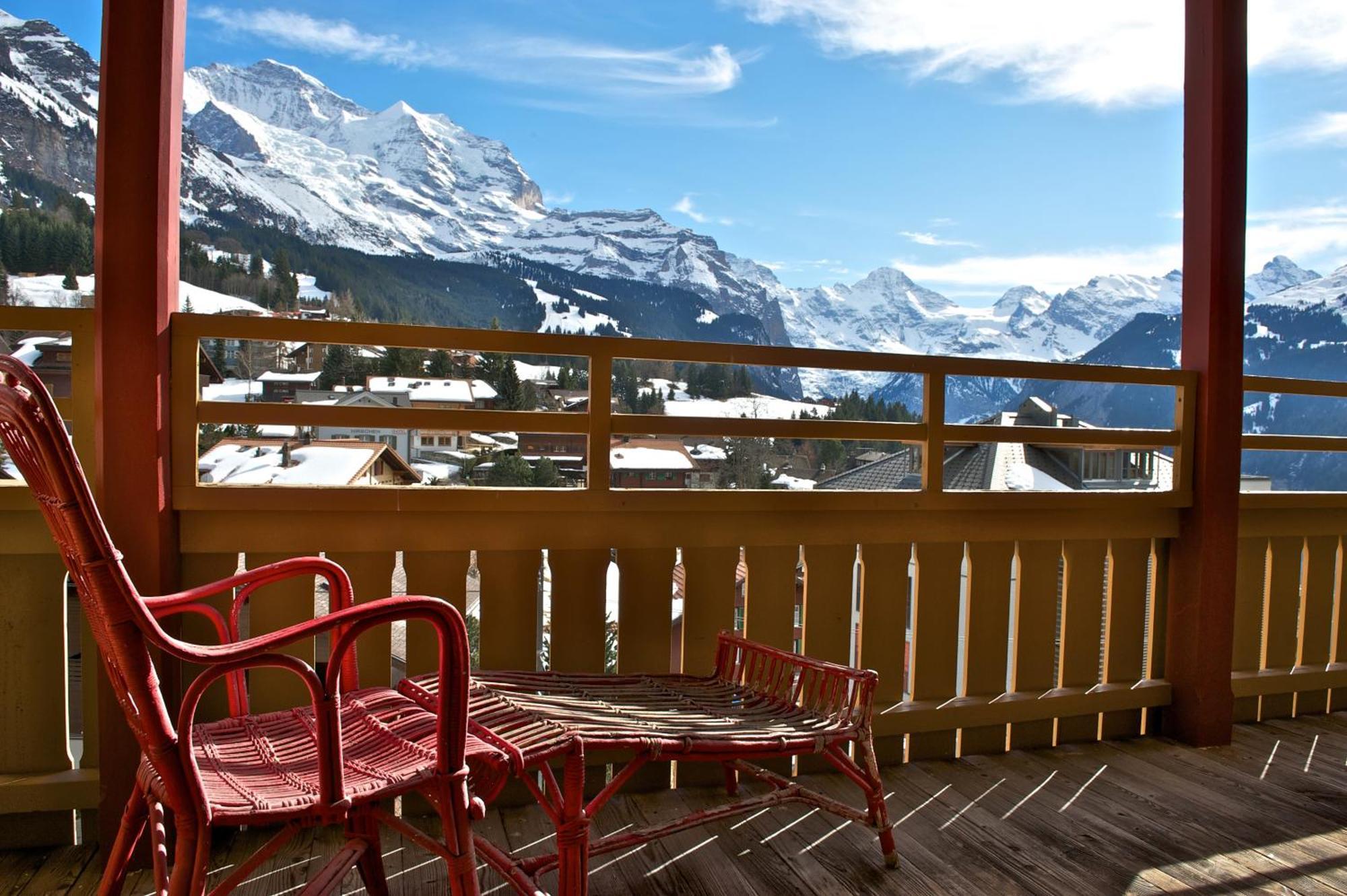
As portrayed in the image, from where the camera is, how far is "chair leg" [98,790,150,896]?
4.01 ft

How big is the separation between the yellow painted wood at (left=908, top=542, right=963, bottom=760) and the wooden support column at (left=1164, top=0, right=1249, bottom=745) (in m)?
0.84

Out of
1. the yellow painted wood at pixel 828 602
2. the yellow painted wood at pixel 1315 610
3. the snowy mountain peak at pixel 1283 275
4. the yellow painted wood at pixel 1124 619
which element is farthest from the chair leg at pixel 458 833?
the snowy mountain peak at pixel 1283 275

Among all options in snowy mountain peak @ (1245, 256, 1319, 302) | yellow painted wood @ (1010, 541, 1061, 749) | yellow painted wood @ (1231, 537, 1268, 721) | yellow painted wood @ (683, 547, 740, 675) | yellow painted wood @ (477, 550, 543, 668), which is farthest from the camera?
snowy mountain peak @ (1245, 256, 1319, 302)

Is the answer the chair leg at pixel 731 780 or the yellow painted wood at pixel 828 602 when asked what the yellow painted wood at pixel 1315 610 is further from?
the chair leg at pixel 731 780

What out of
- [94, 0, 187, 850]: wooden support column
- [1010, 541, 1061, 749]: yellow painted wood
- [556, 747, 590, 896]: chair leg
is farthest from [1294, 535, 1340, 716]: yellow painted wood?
[94, 0, 187, 850]: wooden support column

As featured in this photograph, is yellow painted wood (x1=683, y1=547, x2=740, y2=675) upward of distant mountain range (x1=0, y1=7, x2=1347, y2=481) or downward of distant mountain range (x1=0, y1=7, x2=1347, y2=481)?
downward

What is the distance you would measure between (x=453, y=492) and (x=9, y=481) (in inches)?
36.4

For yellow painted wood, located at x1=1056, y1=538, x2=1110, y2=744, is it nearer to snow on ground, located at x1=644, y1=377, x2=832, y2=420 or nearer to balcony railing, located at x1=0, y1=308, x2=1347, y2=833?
balcony railing, located at x1=0, y1=308, x2=1347, y2=833

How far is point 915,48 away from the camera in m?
10.4

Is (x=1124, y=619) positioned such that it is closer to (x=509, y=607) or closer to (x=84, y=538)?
(x=509, y=607)

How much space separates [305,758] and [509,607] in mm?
834

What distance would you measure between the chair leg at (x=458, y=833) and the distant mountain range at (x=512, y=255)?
4.27 ft

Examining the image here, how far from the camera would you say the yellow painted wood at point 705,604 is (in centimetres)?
227

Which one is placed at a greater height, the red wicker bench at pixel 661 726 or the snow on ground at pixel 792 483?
the snow on ground at pixel 792 483
